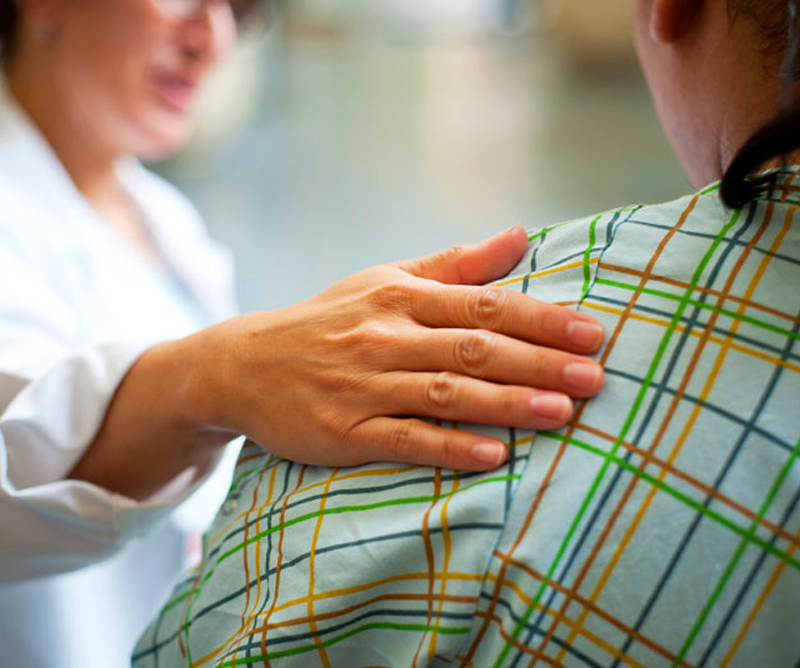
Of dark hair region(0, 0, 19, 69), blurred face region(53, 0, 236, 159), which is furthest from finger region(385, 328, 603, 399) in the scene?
dark hair region(0, 0, 19, 69)

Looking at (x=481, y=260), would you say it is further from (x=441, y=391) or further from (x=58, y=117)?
(x=58, y=117)

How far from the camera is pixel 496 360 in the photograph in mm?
651

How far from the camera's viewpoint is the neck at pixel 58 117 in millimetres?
1385

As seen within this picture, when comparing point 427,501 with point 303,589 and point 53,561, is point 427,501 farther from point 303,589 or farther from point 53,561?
point 53,561

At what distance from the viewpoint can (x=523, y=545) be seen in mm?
569

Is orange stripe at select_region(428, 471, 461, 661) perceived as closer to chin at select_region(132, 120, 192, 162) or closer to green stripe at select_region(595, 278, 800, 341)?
green stripe at select_region(595, 278, 800, 341)

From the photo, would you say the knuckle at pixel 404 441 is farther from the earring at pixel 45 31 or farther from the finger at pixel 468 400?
the earring at pixel 45 31

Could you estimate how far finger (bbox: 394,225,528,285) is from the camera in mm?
721

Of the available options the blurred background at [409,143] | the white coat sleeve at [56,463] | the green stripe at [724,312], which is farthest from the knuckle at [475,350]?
the blurred background at [409,143]

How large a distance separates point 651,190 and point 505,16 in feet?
11.9

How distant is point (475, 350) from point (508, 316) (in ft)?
0.12

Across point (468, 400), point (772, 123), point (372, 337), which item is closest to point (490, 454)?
point (468, 400)

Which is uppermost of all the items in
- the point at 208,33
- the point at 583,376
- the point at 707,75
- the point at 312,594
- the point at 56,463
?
the point at 707,75

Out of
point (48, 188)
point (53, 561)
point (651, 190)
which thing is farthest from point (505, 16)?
point (53, 561)
